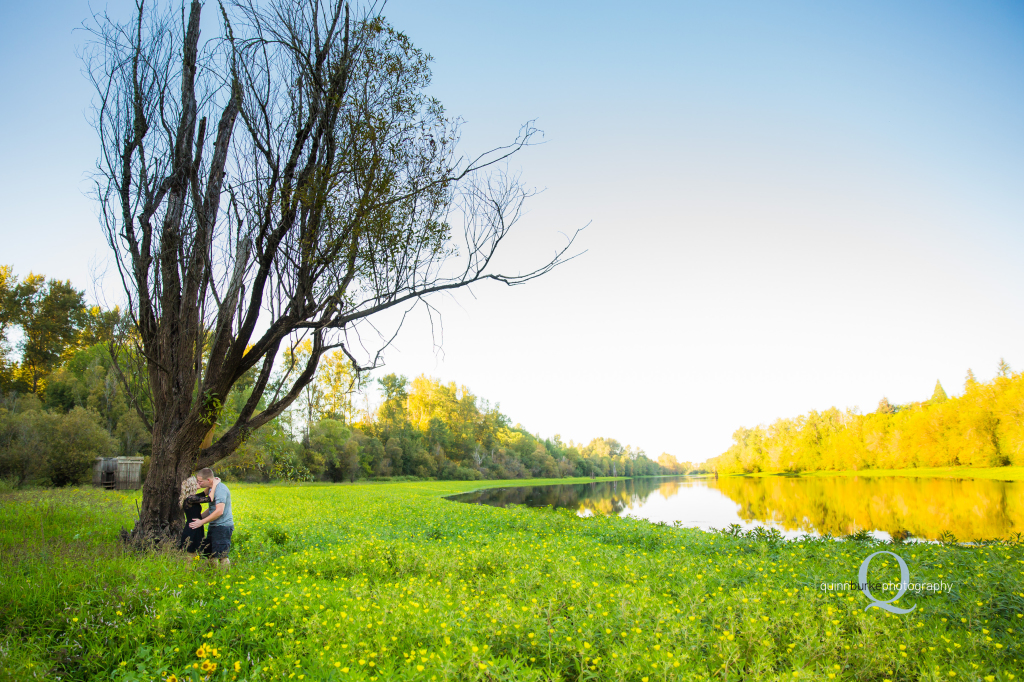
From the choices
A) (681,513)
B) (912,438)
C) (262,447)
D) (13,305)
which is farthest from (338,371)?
(912,438)

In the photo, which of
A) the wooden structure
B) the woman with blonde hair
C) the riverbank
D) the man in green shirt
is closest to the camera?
the woman with blonde hair

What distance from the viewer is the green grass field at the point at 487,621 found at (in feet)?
12.5

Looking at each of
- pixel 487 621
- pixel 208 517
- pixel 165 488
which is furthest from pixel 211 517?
pixel 487 621

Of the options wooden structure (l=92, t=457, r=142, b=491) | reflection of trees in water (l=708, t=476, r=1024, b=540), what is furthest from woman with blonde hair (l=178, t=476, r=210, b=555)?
wooden structure (l=92, t=457, r=142, b=491)

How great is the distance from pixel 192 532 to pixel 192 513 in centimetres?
Result: 28

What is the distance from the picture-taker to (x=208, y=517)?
682cm

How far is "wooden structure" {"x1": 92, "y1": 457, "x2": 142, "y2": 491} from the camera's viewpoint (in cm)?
2150

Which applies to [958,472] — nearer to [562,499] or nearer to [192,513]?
[562,499]

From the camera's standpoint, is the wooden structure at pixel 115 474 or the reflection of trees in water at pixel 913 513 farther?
the wooden structure at pixel 115 474

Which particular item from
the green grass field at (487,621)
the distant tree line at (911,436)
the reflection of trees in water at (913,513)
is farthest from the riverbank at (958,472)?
the green grass field at (487,621)

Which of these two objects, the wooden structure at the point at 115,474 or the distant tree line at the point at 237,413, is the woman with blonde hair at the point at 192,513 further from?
the wooden structure at the point at 115,474

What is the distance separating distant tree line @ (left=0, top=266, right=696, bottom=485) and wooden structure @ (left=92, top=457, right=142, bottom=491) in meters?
0.99

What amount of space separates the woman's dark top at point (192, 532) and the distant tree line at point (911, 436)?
5374cm

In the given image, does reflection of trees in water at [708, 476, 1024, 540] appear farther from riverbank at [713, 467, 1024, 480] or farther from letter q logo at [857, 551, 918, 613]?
riverbank at [713, 467, 1024, 480]
